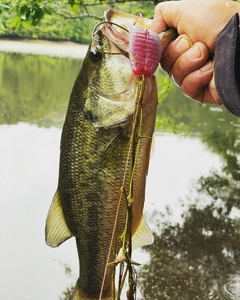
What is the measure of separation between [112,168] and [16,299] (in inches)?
148

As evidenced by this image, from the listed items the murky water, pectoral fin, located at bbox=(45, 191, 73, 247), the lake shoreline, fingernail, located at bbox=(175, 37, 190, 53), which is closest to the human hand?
fingernail, located at bbox=(175, 37, 190, 53)

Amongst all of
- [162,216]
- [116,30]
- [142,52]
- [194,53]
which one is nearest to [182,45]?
[194,53]

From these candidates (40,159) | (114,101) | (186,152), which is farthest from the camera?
(186,152)

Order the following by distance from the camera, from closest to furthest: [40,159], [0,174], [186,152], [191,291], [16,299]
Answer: [16,299] < [191,291] < [0,174] < [40,159] < [186,152]

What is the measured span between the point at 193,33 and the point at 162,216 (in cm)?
592

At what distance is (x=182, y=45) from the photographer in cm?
185

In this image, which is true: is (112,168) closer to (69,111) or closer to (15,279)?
(69,111)

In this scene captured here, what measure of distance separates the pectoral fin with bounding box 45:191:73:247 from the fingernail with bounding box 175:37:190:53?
776 millimetres

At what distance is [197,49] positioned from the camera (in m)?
1.85

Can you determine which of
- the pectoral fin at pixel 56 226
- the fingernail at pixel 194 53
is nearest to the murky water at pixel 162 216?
the pectoral fin at pixel 56 226

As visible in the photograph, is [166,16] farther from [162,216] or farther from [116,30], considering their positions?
[162,216]

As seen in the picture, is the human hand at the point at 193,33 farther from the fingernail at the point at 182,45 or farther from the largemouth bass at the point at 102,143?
the largemouth bass at the point at 102,143

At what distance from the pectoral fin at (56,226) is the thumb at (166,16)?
802 mm

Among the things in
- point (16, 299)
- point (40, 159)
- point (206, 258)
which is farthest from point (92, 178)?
point (40, 159)
